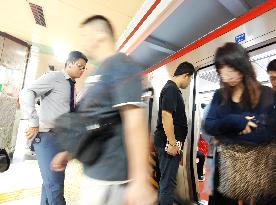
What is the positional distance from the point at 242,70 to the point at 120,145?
93 cm

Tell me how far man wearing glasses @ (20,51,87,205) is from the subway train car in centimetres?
24

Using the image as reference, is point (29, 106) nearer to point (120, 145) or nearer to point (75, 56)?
point (75, 56)

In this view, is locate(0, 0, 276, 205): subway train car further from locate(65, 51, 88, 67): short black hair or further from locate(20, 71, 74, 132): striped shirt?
locate(20, 71, 74, 132): striped shirt

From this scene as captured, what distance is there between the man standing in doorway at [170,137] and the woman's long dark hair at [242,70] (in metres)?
0.99

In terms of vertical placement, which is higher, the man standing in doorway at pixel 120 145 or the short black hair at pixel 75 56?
the short black hair at pixel 75 56

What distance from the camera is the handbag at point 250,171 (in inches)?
54.5

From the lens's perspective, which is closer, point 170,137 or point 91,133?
point 91,133

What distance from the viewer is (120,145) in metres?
1.11

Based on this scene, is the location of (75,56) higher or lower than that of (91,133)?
higher

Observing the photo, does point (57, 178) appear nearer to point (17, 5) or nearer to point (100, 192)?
point (100, 192)

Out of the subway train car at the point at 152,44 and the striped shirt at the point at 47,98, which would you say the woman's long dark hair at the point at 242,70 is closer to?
the subway train car at the point at 152,44

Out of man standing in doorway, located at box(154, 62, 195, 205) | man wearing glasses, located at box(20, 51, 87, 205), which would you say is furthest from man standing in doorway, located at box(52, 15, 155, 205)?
man standing in doorway, located at box(154, 62, 195, 205)

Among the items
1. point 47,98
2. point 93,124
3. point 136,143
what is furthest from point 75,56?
point 136,143

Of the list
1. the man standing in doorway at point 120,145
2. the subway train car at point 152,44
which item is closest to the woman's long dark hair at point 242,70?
the subway train car at point 152,44
